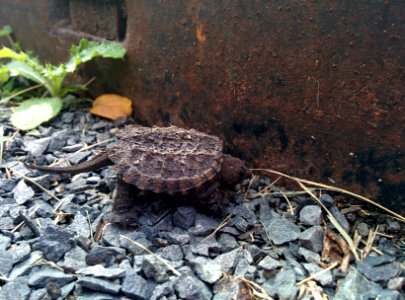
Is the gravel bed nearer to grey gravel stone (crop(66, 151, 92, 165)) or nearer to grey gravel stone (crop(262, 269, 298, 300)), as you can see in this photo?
grey gravel stone (crop(262, 269, 298, 300))

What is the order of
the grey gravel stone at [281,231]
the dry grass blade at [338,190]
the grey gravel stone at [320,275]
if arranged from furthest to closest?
the dry grass blade at [338,190], the grey gravel stone at [281,231], the grey gravel stone at [320,275]

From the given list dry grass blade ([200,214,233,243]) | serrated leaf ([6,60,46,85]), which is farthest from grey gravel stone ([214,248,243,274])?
serrated leaf ([6,60,46,85])

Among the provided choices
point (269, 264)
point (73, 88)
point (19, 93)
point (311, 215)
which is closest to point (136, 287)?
point (269, 264)

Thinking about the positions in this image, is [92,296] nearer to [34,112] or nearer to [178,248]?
[178,248]

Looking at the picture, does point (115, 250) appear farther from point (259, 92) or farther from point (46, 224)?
point (259, 92)

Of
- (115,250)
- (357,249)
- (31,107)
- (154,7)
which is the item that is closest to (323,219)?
(357,249)

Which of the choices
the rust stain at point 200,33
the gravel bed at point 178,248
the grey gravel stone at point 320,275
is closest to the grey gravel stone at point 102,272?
the gravel bed at point 178,248

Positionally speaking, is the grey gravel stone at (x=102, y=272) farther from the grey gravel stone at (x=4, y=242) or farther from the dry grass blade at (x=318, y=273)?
the dry grass blade at (x=318, y=273)
